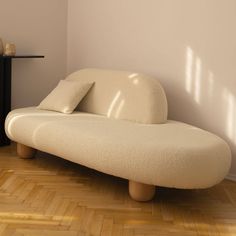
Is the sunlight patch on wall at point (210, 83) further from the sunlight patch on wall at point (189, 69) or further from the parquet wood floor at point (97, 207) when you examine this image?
the parquet wood floor at point (97, 207)

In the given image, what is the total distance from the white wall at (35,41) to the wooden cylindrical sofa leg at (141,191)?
2.11 metres

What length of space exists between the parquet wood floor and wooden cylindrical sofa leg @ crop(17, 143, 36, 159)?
0.29 meters

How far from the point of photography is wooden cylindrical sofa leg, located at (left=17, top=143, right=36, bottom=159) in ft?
12.0

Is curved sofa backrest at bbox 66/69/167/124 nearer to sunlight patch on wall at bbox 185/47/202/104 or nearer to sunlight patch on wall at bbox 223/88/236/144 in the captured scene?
sunlight patch on wall at bbox 185/47/202/104

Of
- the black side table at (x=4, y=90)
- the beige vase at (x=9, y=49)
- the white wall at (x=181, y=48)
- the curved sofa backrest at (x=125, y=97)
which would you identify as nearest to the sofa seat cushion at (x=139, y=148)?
the curved sofa backrest at (x=125, y=97)

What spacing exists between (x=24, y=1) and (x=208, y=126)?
232 cm

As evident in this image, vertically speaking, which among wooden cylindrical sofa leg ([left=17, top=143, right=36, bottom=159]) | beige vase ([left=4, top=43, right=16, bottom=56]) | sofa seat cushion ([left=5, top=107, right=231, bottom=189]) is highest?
beige vase ([left=4, top=43, right=16, bottom=56])

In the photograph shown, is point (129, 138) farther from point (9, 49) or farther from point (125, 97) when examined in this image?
point (9, 49)

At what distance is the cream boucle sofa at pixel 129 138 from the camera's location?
2.55m

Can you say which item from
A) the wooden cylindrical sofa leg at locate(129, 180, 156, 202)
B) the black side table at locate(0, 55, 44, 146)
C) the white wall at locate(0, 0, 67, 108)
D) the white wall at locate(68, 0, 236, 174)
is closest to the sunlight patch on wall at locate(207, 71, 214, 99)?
the white wall at locate(68, 0, 236, 174)

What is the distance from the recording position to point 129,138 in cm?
276

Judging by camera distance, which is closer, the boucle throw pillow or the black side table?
the boucle throw pillow

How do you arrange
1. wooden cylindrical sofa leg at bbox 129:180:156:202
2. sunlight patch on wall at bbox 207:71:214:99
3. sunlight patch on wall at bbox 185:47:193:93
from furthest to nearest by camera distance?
sunlight patch on wall at bbox 185:47:193:93 < sunlight patch on wall at bbox 207:71:214:99 < wooden cylindrical sofa leg at bbox 129:180:156:202

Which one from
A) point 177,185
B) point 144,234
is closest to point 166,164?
point 177,185
